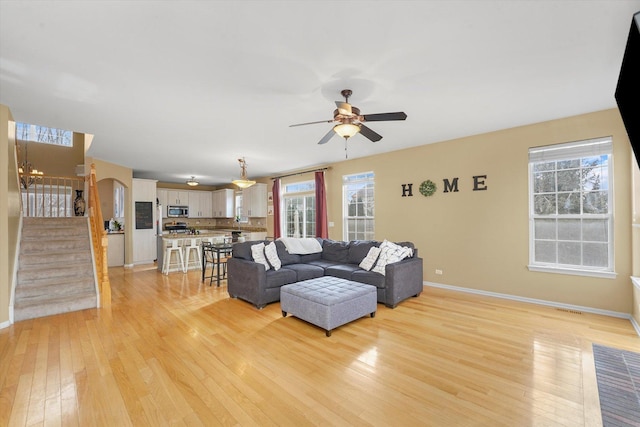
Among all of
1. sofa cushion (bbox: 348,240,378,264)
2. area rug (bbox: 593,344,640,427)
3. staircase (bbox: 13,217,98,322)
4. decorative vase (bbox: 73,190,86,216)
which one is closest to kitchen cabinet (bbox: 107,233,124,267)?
decorative vase (bbox: 73,190,86,216)

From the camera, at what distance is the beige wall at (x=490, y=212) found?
3.56 metres

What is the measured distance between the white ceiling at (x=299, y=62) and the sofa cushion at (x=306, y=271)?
89.6 inches

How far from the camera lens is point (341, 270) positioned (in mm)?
4512

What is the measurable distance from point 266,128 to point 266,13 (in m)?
2.39

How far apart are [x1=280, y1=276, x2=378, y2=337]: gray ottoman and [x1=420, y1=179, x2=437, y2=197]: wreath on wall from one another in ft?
8.30

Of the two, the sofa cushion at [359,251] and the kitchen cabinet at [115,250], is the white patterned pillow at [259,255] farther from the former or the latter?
the kitchen cabinet at [115,250]

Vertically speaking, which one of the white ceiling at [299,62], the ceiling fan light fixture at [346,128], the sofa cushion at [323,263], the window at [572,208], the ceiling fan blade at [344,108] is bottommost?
the sofa cushion at [323,263]

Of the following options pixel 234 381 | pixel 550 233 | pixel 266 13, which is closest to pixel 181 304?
pixel 234 381

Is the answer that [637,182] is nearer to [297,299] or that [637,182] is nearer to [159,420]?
[297,299]

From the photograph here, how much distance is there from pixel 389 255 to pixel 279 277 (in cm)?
173

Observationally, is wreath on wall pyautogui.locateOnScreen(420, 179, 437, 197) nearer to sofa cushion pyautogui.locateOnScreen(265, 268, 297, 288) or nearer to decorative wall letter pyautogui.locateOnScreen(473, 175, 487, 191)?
decorative wall letter pyautogui.locateOnScreen(473, 175, 487, 191)

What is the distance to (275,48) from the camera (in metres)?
2.25

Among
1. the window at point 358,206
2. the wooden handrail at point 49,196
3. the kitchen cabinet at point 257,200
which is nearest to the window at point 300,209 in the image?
the kitchen cabinet at point 257,200

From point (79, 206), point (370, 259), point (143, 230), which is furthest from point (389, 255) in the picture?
point (79, 206)
